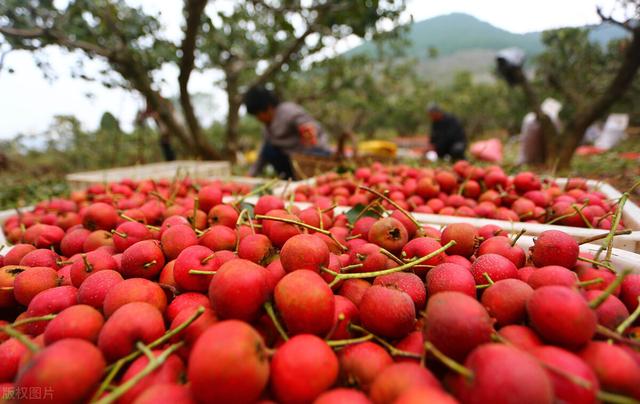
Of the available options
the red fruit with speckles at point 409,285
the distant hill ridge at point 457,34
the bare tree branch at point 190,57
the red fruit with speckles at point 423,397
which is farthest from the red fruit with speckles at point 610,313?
the distant hill ridge at point 457,34

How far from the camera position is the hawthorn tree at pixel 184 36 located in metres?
4.03

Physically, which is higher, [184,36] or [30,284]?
[184,36]

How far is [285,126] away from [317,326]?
13.5ft

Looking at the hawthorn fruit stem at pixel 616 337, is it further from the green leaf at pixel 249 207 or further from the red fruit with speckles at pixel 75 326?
the green leaf at pixel 249 207

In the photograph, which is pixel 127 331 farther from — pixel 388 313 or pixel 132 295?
pixel 388 313

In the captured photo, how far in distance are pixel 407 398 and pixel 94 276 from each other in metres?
0.99

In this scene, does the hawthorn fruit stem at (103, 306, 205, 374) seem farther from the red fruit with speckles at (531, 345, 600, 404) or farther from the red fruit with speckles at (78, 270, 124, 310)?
the red fruit with speckles at (531, 345, 600, 404)

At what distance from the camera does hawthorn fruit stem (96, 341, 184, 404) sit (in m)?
0.69

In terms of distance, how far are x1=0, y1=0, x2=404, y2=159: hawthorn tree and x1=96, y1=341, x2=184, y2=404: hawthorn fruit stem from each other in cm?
402

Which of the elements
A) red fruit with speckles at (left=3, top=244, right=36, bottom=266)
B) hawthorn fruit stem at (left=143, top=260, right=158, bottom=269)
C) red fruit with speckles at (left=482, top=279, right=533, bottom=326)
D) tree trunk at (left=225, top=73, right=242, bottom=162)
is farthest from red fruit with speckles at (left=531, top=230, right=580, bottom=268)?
tree trunk at (left=225, top=73, right=242, bottom=162)

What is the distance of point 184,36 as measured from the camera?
15.2 feet

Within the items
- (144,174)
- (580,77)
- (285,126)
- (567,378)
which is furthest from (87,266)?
(580,77)

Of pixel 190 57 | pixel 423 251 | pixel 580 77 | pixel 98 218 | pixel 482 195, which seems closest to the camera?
pixel 423 251

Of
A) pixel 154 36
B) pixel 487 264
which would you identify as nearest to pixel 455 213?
pixel 487 264
